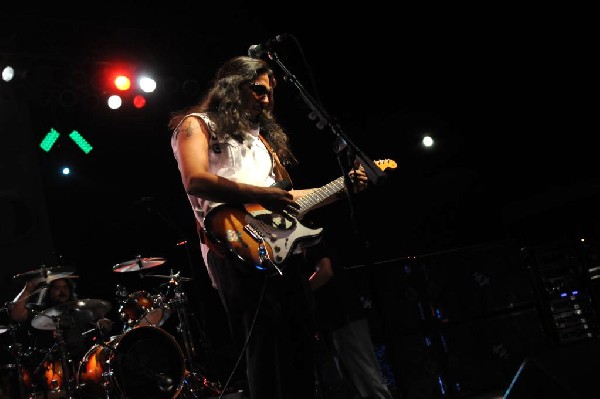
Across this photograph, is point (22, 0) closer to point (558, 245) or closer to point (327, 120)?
point (327, 120)

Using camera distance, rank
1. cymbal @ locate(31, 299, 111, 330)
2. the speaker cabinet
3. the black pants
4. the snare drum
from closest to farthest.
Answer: the speaker cabinet
the black pants
cymbal @ locate(31, 299, 111, 330)
the snare drum

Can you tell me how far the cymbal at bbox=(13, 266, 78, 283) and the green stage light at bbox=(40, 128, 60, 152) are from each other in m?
2.78

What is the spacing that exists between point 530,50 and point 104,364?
229 inches

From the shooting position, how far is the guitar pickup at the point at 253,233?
240 cm

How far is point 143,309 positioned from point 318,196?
4703 mm

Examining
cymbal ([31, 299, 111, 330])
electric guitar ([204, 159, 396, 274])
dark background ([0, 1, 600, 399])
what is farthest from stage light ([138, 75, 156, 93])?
electric guitar ([204, 159, 396, 274])

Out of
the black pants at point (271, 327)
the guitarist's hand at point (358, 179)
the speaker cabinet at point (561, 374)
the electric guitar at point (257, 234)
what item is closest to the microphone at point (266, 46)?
the guitarist's hand at point (358, 179)

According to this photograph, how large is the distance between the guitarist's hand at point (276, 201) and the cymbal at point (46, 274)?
4307 mm

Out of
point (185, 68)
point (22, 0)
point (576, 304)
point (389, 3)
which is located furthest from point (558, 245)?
point (22, 0)

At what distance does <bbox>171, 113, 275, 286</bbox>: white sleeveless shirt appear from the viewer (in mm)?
2545

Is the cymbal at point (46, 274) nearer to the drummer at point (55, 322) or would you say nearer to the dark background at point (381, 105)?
the drummer at point (55, 322)

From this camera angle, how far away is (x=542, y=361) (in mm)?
1343

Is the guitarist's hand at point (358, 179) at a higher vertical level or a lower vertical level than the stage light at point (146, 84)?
lower

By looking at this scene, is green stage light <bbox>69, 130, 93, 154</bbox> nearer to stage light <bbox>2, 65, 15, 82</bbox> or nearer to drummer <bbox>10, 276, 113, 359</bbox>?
stage light <bbox>2, 65, 15, 82</bbox>
